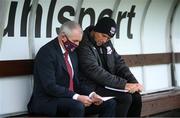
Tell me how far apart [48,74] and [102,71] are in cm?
75

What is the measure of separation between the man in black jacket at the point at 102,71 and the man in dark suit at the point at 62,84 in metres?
0.16

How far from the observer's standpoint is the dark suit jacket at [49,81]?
14.9 feet

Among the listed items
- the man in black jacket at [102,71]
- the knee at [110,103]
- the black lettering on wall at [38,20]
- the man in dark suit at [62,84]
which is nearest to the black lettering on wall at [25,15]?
the black lettering on wall at [38,20]

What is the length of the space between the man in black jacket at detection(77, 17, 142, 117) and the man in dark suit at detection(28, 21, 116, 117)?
0.53 feet

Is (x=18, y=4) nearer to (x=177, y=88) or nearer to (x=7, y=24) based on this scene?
(x=7, y=24)

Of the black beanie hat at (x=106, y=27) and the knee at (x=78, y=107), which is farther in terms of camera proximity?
the black beanie hat at (x=106, y=27)

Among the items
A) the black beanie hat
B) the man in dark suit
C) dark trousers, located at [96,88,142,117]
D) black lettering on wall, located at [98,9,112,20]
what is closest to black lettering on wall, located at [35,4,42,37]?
the man in dark suit

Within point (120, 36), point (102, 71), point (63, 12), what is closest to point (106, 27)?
point (102, 71)

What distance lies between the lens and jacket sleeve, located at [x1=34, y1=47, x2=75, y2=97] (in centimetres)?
454

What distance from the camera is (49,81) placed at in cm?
452

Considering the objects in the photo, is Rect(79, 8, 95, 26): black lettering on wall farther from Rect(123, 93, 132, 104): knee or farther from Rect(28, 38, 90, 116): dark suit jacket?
Rect(123, 93, 132, 104): knee

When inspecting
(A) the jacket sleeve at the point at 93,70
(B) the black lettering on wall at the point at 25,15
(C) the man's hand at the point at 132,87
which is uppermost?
(B) the black lettering on wall at the point at 25,15

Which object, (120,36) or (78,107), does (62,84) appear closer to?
(78,107)

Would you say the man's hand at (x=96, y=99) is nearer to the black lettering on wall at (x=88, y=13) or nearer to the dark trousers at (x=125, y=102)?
the dark trousers at (x=125, y=102)
